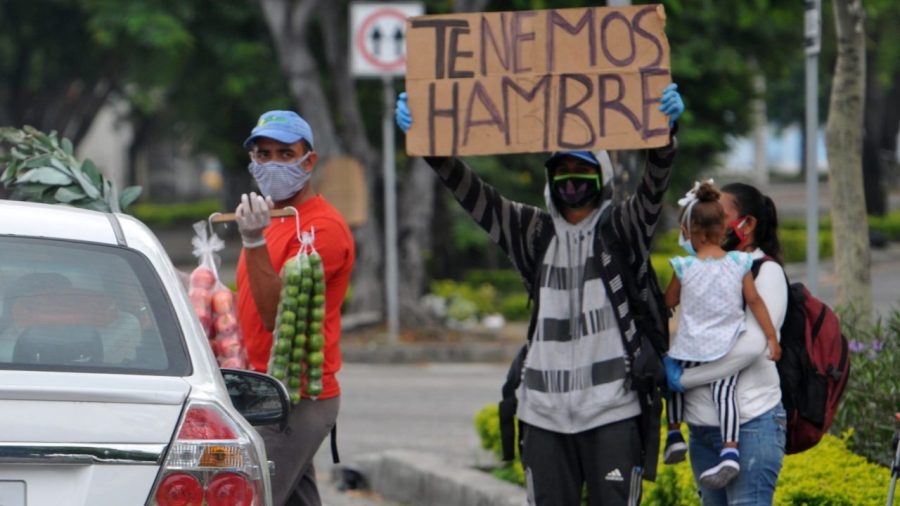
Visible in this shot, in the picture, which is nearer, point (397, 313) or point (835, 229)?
point (835, 229)

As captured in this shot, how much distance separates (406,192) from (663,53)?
40.1 feet

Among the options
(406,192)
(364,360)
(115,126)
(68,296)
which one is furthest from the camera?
(115,126)

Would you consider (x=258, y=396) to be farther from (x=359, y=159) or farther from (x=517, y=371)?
(x=359, y=159)

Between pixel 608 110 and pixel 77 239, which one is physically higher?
pixel 608 110

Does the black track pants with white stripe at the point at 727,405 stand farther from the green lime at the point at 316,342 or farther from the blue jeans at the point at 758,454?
the green lime at the point at 316,342

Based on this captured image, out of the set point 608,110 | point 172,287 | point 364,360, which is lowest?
point 364,360

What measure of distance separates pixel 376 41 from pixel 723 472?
11.2 meters

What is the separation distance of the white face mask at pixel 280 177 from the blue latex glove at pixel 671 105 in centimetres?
122

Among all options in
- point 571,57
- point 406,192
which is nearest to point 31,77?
point 406,192

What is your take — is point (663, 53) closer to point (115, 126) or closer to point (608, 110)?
point (608, 110)

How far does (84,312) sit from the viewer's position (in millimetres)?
3891

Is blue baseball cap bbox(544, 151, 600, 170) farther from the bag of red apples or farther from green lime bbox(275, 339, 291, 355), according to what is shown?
the bag of red apples

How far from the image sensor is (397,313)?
Answer: 16.6 metres

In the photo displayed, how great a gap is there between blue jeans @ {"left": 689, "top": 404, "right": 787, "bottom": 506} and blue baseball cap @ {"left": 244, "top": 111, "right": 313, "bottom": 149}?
163 centimetres
